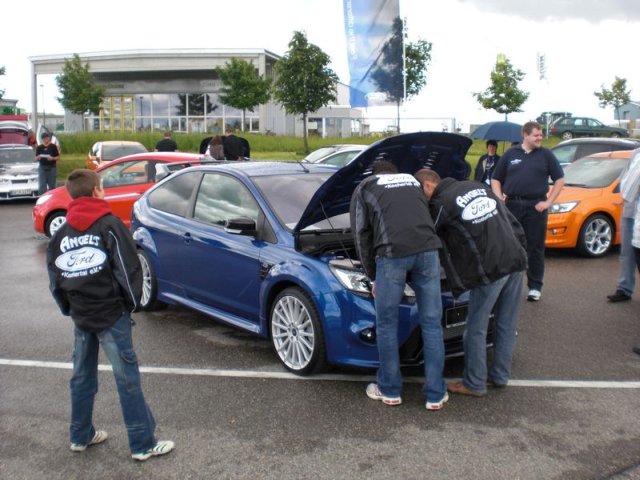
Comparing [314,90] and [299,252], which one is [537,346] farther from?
[314,90]

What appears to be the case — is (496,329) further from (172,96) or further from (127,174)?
(172,96)

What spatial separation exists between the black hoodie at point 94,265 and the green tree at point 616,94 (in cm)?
5161

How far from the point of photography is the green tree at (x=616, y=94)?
4939 cm

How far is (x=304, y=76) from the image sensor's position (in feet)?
105

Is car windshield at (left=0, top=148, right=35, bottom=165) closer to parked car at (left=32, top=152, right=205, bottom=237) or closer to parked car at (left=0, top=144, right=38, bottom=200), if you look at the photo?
parked car at (left=0, top=144, right=38, bottom=200)

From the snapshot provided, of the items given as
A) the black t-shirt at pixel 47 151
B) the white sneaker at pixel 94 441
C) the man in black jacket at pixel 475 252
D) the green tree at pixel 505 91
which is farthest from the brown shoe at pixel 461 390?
the green tree at pixel 505 91

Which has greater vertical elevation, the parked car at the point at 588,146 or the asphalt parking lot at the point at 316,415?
the parked car at the point at 588,146

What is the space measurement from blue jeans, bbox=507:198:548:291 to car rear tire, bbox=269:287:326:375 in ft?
10.8

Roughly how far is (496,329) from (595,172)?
6887mm

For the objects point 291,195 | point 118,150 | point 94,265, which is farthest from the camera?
point 118,150

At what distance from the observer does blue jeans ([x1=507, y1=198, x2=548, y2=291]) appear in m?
7.49

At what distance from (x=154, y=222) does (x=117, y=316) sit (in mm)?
3191

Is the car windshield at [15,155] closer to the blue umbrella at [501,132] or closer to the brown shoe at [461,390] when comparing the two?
the blue umbrella at [501,132]

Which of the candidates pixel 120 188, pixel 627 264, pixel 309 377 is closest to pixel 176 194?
pixel 309 377
